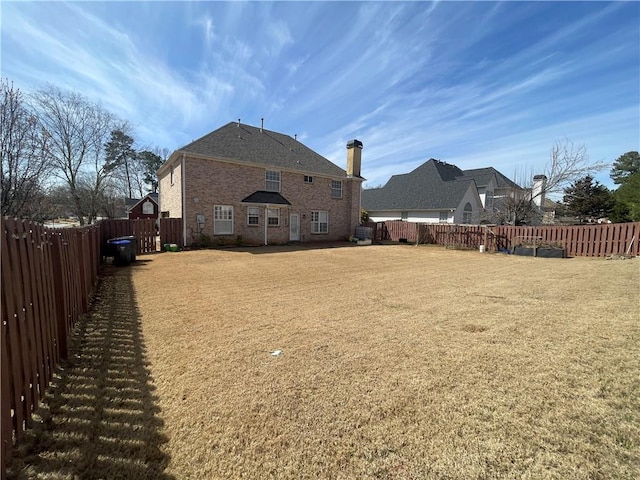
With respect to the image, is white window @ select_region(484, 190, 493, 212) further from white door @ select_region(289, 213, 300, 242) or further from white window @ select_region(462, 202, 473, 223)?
white door @ select_region(289, 213, 300, 242)

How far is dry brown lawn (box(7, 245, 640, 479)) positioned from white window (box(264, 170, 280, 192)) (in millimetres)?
13049

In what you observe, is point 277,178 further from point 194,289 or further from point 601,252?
point 601,252

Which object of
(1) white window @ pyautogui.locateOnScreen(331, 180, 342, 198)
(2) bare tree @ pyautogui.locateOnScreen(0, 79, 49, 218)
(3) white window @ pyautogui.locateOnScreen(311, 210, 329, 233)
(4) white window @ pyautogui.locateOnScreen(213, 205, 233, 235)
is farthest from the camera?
(1) white window @ pyautogui.locateOnScreen(331, 180, 342, 198)

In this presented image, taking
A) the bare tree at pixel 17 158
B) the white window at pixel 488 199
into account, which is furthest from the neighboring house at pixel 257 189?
the white window at pixel 488 199

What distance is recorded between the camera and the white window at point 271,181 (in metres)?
18.1

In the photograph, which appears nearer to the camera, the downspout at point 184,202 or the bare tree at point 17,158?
the bare tree at point 17,158

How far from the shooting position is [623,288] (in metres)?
6.71

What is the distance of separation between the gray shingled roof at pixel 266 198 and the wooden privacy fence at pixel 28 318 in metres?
13.6

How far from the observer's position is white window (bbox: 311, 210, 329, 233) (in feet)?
67.5

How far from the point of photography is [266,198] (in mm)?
17562

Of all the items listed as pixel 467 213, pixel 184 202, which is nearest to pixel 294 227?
pixel 184 202

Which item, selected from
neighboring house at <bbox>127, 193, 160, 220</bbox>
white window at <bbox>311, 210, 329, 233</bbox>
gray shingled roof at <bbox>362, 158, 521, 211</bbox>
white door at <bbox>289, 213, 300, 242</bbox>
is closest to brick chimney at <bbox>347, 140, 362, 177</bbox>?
white window at <bbox>311, 210, 329, 233</bbox>

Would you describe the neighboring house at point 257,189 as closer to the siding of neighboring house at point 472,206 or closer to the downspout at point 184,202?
the downspout at point 184,202

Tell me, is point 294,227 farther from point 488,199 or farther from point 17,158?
point 488,199
